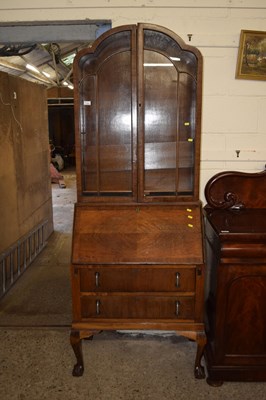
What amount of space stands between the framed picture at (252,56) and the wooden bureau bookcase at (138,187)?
447 millimetres

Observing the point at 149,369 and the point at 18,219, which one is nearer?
the point at 149,369

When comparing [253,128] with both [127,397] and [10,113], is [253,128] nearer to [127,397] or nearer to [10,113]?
[127,397]

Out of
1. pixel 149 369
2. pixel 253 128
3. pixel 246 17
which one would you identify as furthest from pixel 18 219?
pixel 246 17

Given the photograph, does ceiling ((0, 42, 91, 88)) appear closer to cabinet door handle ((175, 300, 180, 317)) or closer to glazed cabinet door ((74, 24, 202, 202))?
glazed cabinet door ((74, 24, 202, 202))

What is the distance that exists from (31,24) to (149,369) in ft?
7.65

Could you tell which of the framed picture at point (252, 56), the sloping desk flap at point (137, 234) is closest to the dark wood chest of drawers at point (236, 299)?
the sloping desk flap at point (137, 234)

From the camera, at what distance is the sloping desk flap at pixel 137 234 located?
1713 mm

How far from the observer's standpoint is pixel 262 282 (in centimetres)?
171

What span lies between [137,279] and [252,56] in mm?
1536

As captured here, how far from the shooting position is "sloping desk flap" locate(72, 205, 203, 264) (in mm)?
1713

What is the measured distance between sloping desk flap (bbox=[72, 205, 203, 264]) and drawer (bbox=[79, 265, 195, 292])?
0.17 ft

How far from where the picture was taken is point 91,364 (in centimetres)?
201

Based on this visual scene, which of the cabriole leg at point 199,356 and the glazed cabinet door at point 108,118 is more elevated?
the glazed cabinet door at point 108,118

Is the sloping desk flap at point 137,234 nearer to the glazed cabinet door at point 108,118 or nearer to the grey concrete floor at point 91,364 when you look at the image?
the glazed cabinet door at point 108,118
